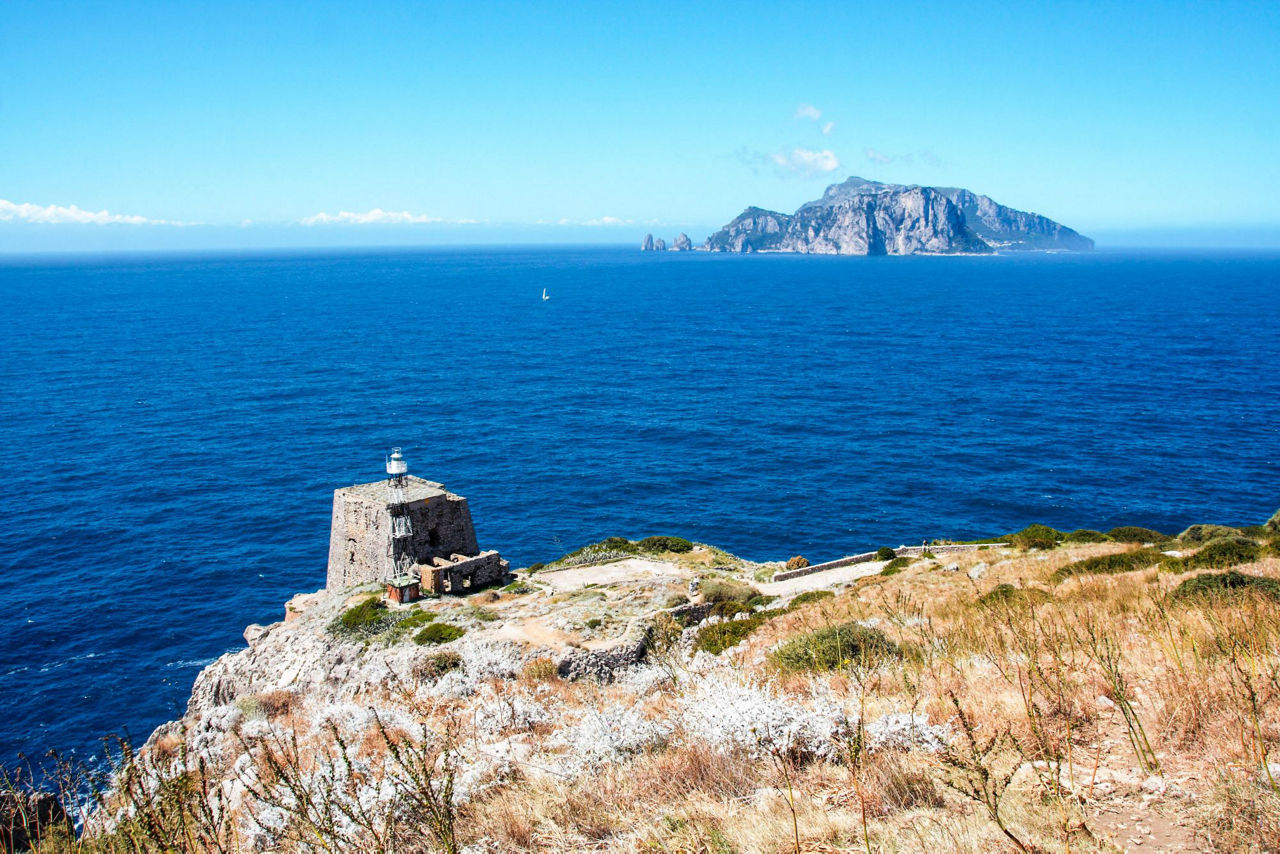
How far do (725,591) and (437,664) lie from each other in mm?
12992

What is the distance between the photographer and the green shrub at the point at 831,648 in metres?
Answer: 12.1

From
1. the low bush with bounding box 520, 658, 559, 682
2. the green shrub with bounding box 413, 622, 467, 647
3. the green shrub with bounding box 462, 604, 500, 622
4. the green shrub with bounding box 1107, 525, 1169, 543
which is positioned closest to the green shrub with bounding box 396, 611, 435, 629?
the green shrub with bounding box 462, 604, 500, 622

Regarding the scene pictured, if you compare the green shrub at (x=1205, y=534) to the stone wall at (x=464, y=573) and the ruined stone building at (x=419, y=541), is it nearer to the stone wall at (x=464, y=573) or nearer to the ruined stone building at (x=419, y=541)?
the stone wall at (x=464, y=573)

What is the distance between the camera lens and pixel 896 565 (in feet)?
117

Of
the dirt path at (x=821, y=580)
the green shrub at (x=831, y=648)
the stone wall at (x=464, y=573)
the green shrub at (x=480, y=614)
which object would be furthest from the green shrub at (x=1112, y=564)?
the stone wall at (x=464, y=573)

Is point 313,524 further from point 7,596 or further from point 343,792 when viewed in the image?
point 343,792

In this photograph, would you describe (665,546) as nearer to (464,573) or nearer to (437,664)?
(464,573)

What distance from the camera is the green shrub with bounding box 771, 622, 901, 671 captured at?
39.6 ft

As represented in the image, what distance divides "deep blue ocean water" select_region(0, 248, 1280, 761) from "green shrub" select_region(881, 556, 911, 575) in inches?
510

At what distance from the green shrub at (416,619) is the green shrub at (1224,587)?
23.6 m

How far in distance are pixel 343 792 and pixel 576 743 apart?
2.79 metres

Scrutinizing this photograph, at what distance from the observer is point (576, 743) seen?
964 cm

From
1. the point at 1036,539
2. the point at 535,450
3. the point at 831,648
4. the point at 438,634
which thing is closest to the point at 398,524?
the point at 438,634

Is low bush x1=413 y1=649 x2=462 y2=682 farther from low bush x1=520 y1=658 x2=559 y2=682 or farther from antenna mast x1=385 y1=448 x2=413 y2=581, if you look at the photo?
antenna mast x1=385 y1=448 x2=413 y2=581
